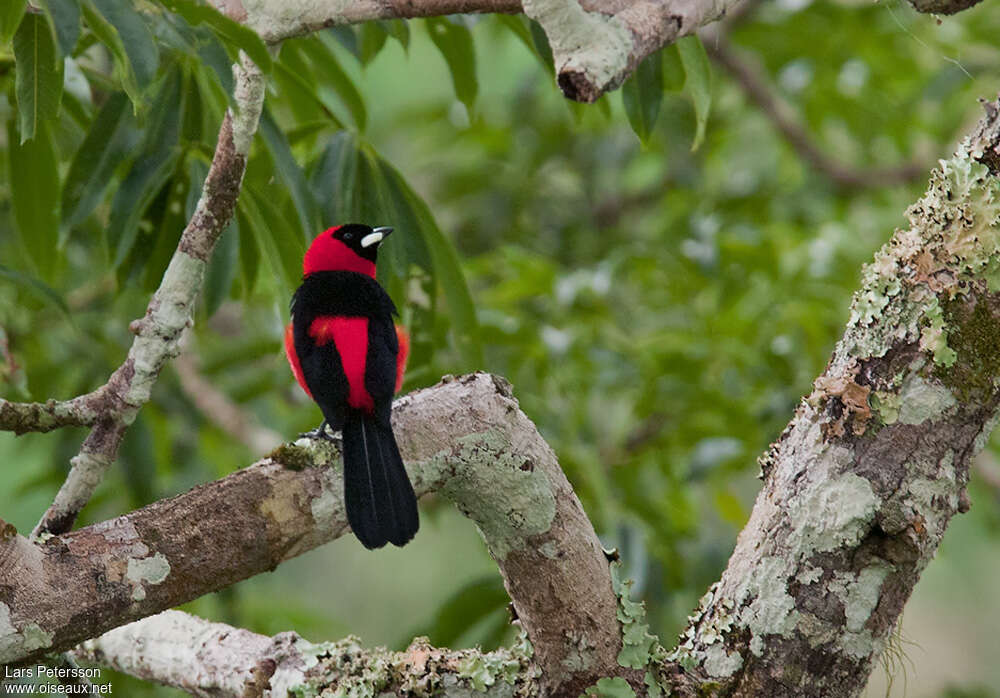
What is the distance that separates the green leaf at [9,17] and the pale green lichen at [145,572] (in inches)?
25.9

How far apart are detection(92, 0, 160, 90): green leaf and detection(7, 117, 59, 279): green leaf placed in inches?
25.7

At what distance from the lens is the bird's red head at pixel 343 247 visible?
6.91 feet

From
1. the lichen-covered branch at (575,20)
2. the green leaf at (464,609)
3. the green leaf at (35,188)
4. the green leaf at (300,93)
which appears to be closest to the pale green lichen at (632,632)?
the lichen-covered branch at (575,20)

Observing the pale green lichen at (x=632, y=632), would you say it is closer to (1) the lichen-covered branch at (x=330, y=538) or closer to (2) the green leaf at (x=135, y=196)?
(1) the lichen-covered branch at (x=330, y=538)

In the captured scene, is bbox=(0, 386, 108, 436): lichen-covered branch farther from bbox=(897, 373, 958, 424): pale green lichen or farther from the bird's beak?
bbox=(897, 373, 958, 424): pale green lichen

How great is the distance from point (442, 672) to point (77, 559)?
21.6 inches

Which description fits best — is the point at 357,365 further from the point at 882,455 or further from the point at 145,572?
the point at 882,455

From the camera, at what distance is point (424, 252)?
2.27m

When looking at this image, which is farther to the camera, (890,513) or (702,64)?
(702,64)

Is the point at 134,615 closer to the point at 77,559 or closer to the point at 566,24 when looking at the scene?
the point at 77,559

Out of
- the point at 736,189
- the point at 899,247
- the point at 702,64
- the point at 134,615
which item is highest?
the point at 736,189

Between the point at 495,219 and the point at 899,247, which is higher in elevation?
the point at 495,219

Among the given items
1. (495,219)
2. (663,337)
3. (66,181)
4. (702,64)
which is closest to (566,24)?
(702,64)

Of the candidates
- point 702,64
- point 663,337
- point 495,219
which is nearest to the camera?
point 702,64
